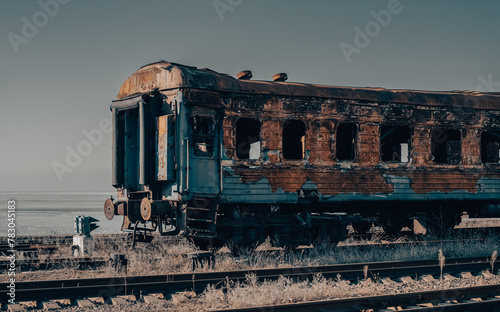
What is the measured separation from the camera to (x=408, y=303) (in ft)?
22.7

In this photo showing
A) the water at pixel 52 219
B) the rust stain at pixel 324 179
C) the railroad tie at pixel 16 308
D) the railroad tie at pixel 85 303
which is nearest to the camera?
the railroad tie at pixel 16 308

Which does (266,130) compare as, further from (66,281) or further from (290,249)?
(66,281)

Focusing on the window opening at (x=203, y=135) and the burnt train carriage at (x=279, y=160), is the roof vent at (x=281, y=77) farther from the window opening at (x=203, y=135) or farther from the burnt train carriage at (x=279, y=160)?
the window opening at (x=203, y=135)

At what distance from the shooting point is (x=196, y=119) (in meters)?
10.7

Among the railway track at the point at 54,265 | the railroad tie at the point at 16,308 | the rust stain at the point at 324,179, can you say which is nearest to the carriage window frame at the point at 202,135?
the rust stain at the point at 324,179

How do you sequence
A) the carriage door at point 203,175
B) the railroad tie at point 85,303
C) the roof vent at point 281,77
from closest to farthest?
the railroad tie at point 85,303, the carriage door at point 203,175, the roof vent at point 281,77

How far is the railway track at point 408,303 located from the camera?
21.2 feet

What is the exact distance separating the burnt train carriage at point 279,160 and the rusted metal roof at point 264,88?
3cm

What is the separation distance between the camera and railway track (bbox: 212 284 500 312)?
648 centimetres

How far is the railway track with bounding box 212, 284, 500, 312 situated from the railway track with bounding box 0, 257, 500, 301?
1608 millimetres

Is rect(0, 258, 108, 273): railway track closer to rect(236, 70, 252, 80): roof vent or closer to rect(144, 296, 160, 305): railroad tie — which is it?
rect(144, 296, 160, 305): railroad tie

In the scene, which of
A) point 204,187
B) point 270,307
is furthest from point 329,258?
point 270,307

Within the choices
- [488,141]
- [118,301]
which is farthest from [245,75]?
[488,141]

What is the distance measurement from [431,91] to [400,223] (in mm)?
3272
